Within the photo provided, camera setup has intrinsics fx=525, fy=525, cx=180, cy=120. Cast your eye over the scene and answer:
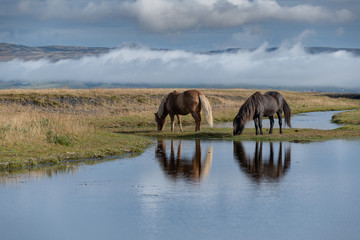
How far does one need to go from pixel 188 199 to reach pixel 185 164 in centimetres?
556

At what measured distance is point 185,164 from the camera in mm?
17531

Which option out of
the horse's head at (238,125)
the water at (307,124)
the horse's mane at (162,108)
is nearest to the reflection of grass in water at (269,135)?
the horse's head at (238,125)

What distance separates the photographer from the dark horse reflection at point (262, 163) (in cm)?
1538

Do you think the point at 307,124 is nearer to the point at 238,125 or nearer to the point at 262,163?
the point at 238,125

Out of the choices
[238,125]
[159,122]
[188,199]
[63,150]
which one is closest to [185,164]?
[63,150]

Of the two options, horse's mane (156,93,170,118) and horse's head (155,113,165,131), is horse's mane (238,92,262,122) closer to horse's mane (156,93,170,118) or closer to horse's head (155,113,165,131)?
horse's mane (156,93,170,118)

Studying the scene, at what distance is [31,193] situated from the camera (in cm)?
1274

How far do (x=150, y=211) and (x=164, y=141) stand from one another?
14410 mm

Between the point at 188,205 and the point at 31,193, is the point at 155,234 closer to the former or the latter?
the point at 188,205

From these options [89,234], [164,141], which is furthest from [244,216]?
[164,141]

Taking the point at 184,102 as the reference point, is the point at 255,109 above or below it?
below

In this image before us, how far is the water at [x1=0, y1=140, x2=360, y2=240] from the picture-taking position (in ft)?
31.9

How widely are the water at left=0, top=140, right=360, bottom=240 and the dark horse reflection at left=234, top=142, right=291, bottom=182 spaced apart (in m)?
0.04

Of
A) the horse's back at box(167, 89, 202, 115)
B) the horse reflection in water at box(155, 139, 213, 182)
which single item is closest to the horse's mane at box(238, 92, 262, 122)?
the horse's back at box(167, 89, 202, 115)
